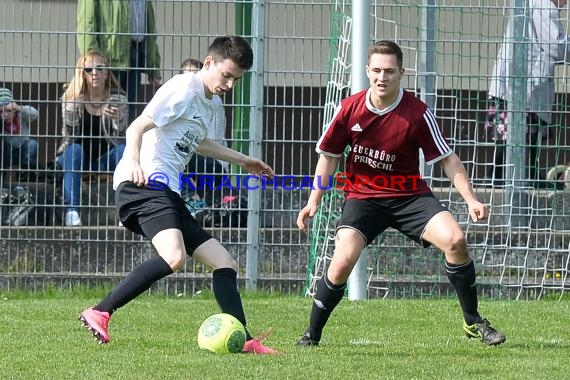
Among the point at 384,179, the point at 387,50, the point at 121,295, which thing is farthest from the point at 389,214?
the point at 121,295

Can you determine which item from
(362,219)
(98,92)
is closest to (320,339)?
(362,219)

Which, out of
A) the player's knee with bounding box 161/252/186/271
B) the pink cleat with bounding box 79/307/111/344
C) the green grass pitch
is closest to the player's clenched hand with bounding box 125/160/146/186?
the player's knee with bounding box 161/252/186/271

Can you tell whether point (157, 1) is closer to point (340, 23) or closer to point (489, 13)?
point (340, 23)

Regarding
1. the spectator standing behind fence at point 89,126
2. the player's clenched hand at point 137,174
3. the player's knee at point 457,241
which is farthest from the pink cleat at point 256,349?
the spectator standing behind fence at point 89,126

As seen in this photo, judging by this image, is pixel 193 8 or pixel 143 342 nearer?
pixel 143 342

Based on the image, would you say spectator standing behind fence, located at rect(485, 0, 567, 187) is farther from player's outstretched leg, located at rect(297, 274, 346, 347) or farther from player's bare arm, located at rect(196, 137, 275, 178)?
player's outstretched leg, located at rect(297, 274, 346, 347)

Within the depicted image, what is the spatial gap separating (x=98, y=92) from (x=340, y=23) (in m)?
2.14

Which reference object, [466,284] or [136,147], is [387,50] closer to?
[466,284]

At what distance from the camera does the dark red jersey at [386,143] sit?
7.23m

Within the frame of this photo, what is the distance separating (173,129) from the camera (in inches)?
281

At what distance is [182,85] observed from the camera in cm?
711

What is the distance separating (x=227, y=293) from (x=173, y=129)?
0.99 metres

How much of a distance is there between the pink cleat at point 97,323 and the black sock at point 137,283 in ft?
0.15

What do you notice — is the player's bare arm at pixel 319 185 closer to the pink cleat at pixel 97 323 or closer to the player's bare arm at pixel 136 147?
the player's bare arm at pixel 136 147
